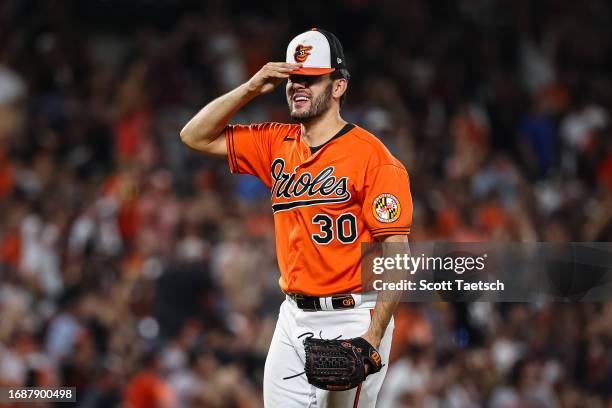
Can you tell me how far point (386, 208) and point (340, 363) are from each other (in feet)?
2.30

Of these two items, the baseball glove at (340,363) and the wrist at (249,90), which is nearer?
the baseball glove at (340,363)

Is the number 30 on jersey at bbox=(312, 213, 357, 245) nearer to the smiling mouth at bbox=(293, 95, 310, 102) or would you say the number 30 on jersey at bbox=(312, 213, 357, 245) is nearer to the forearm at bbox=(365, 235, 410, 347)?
the forearm at bbox=(365, 235, 410, 347)

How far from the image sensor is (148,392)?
8.78 meters

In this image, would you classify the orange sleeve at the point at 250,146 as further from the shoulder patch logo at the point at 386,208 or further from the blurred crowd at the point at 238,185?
the blurred crowd at the point at 238,185

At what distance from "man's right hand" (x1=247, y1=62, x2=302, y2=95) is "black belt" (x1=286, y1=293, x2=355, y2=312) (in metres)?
0.96

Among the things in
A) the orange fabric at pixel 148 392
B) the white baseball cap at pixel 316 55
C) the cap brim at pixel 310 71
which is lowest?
the orange fabric at pixel 148 392

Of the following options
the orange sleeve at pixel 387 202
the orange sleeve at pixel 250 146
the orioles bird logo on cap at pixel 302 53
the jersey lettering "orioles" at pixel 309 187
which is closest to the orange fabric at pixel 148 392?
the orange sleeve at pixel 250 146

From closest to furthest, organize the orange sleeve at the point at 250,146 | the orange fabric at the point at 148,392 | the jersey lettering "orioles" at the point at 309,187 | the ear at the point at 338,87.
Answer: the jersey lettering "orioles" at the point at 309,187
the ear at the point at 338,87
the orange sleeve at the point at 250,146
the orange fabric at the point at 148,392

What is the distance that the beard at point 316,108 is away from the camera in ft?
16.8

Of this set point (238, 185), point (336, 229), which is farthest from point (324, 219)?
point (238, 185)

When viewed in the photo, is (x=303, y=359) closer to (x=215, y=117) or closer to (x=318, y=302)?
(x=318, y=302)

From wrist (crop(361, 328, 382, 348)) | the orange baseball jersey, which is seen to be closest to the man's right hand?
the orange baseball jersey

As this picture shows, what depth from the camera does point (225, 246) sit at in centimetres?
1023

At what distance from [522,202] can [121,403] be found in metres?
4.73
